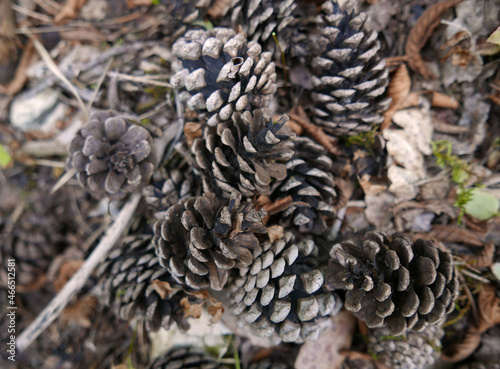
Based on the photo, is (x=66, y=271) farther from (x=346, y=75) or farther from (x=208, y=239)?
(x=346, y=75)

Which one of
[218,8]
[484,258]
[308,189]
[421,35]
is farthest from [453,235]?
[218,8]

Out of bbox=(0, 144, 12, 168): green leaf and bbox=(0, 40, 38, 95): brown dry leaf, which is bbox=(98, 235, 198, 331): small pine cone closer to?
bbox=(0, 144, 12, 168): green leaf

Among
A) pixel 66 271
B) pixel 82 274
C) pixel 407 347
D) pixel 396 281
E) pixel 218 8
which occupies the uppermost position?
pixel 218 8

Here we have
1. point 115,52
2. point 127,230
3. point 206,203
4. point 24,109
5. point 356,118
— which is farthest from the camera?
point 24,109

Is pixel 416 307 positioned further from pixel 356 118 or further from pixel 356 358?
pixel 356 118

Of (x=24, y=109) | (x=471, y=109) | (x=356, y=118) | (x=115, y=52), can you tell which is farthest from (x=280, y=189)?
(x=24, y=109)
